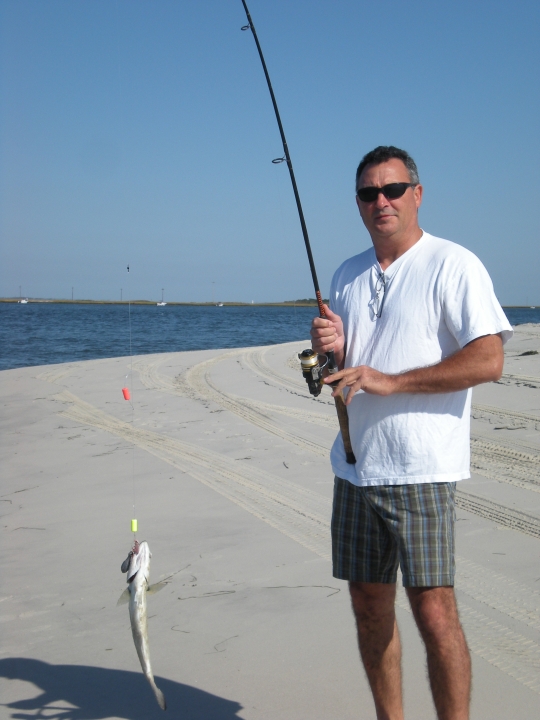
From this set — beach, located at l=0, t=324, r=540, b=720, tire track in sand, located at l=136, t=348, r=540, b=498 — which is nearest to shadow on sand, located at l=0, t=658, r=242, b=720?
beach, located at l=0, t=324, r=540, b=720

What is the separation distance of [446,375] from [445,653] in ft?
2.69

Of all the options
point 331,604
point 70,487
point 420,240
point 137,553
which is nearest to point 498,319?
point 420,240

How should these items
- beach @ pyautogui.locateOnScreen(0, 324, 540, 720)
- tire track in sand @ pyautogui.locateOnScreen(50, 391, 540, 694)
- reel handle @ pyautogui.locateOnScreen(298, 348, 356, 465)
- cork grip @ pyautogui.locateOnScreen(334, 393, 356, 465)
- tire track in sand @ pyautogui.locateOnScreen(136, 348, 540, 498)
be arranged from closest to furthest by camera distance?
cork grip @ pyautogui.locateOnScreen(334, 393, 356, 465) → reel handle @ pyautogui.locateOnScreen(298, 348, 356, 465) → beach @ pyautogui.locateOnScreen(0, 324, 540, 720) → tire track in sand @ pyautogui.locateOnScreen(50, 391, 540, 694) → tire track in sand @ pyautogui.locateOnScreen(136, 348, 540, 498)

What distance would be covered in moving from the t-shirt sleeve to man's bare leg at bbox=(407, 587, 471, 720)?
2.59 ft

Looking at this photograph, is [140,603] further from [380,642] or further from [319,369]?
[319,369]

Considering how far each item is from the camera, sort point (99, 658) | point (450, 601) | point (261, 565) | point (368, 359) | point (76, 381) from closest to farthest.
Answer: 1. point (450, 601)
2. point (368, 359)
3. point (99, 658)
4. point (261, 565)
5. point (76, 381)

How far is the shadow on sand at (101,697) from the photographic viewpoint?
2.43 meters

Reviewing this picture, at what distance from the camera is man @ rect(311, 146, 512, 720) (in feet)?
6.61

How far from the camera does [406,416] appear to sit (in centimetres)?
212

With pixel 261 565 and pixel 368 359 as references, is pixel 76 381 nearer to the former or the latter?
pixel 261 565

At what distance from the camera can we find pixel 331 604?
10.3 feet

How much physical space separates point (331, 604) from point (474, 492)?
1.90 m

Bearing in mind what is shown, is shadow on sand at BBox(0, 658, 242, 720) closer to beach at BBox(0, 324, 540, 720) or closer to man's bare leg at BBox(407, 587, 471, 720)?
beach at BBox(0, 324, 540, 720)

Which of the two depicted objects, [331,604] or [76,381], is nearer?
[331,604]
